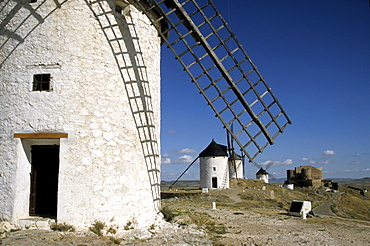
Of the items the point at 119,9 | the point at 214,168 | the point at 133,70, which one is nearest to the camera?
the point at 133,70

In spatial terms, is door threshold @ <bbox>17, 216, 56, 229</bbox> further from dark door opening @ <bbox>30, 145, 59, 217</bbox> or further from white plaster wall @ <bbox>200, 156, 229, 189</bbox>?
white plaster wall @ <bbox>200, 156, 229, 189</bbox>

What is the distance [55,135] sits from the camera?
19.4 ft

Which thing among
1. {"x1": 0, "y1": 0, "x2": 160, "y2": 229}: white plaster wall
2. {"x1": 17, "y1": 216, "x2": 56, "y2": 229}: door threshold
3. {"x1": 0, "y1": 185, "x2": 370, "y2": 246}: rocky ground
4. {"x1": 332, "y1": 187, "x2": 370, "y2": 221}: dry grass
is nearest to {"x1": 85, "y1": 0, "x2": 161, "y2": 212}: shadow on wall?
{"x1": 0, "y1": 0, "x2": 160, "y2": 229}: white plaster wall

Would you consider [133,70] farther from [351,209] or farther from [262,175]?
[262,175]

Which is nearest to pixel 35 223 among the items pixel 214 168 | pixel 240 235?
pixel 240 235

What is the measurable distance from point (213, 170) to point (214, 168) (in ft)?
0.69

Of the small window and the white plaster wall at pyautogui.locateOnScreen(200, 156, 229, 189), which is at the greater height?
the small window

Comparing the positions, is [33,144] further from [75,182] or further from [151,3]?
[151,3]

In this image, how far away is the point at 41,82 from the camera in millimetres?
6156

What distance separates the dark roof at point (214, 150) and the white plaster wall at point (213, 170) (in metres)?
0.34

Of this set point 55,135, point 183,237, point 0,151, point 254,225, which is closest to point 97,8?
point 55,135

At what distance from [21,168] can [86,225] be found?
175cm

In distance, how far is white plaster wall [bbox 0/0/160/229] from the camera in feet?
19.3

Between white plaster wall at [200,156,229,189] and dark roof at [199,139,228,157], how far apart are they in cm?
34
